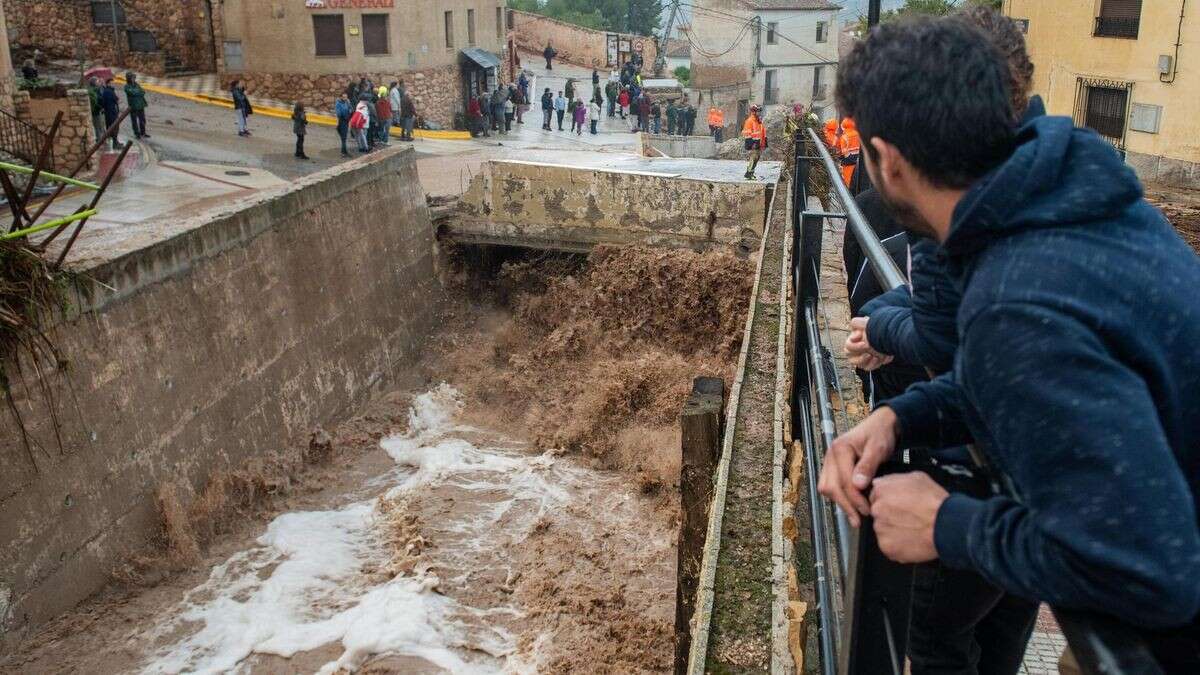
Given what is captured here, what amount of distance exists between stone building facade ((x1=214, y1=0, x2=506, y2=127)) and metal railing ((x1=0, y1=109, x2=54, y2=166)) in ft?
38.8

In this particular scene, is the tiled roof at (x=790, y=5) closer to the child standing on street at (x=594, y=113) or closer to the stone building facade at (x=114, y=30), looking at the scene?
the child standing on street at (x=594, y=113)

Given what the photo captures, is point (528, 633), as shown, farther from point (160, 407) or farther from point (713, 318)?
point (713, 318)

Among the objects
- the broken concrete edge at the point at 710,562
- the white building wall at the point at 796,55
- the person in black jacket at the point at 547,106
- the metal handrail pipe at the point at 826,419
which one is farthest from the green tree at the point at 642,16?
the metal handrail pipe at the point at 826,419

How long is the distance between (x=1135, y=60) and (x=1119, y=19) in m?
1.05

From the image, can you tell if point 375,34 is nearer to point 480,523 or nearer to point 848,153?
point 848,153

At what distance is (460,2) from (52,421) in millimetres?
23178

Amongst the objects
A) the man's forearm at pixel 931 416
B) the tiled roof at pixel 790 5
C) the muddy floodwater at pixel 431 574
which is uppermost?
the tiled roof at pixel 790 5

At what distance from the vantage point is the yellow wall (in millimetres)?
19328

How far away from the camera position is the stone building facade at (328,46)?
2530cm

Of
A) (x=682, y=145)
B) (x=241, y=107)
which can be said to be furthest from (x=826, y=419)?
(x=682, y=145)

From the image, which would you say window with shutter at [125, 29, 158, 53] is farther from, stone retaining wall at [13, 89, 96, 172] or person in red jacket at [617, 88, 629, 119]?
person in red jacket at [617, 88, 629, 119]

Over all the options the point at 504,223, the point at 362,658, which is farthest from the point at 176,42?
the point at 362,658

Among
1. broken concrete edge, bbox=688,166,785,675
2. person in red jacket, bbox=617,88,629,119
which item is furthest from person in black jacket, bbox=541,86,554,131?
broken concrete edge, bbox=688,166,785,675

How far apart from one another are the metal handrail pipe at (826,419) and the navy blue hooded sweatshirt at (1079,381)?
49 cm
